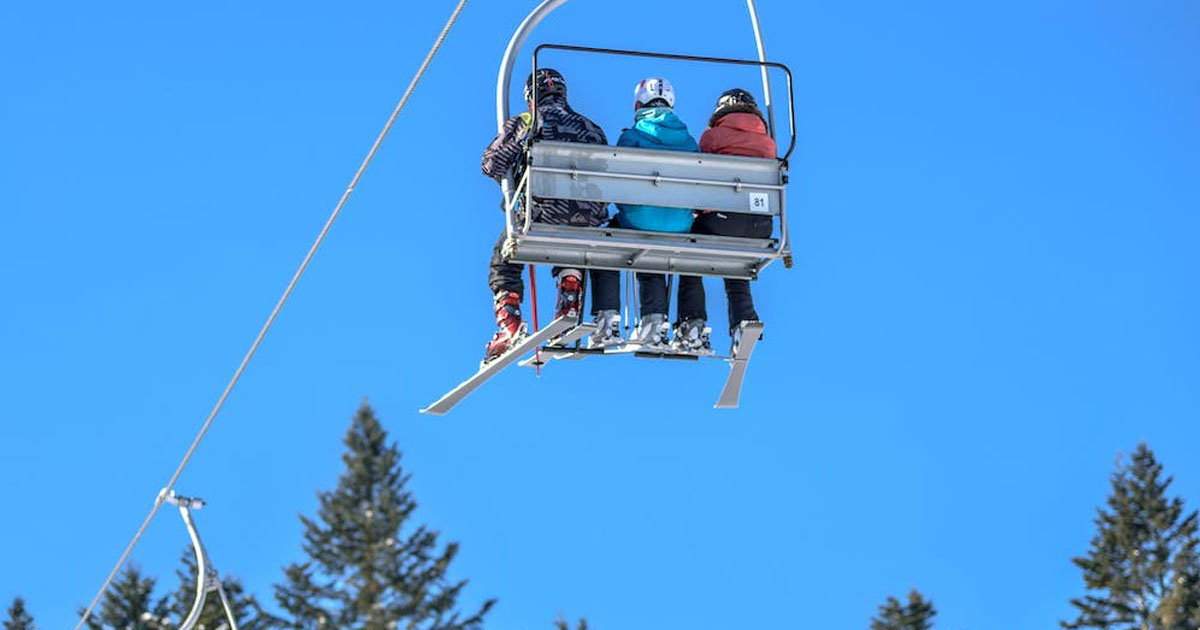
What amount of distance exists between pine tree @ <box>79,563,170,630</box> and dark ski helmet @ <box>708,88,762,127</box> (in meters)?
32.9

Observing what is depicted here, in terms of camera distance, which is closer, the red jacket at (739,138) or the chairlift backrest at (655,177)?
the chairlift backrest at (655,177)

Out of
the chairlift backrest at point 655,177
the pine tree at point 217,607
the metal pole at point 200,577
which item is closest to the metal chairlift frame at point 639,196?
the chairlift backrest at point 655,177

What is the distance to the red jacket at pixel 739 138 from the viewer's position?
19719 mm

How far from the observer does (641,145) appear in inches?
768

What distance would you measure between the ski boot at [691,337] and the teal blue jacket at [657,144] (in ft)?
3.33

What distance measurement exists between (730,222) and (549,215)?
1.34 m

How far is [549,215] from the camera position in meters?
19.1

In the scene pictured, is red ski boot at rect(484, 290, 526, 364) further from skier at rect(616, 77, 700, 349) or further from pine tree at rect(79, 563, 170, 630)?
pine tree at rect(79, 563, 170, 630)

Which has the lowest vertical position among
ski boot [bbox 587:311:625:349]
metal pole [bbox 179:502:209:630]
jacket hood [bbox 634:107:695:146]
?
metal pole [bbox 179:502:209:630]

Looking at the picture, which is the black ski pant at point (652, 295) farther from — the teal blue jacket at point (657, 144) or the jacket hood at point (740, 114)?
the jacket hood at point (740, 114)

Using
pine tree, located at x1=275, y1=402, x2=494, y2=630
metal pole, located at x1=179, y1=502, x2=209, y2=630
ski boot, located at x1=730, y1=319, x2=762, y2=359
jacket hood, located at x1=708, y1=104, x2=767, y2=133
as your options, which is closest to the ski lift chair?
jacket hood, located at x1=708, y1=104, x2=767, y2=133

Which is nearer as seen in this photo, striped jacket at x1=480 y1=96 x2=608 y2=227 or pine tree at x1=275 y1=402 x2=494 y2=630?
striped jacket at x1=480 y1=96 x2=608 y2=227

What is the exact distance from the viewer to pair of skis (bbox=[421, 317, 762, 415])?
19.9m

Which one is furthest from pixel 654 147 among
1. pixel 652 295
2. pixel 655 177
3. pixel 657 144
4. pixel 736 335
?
pixel 736 335
